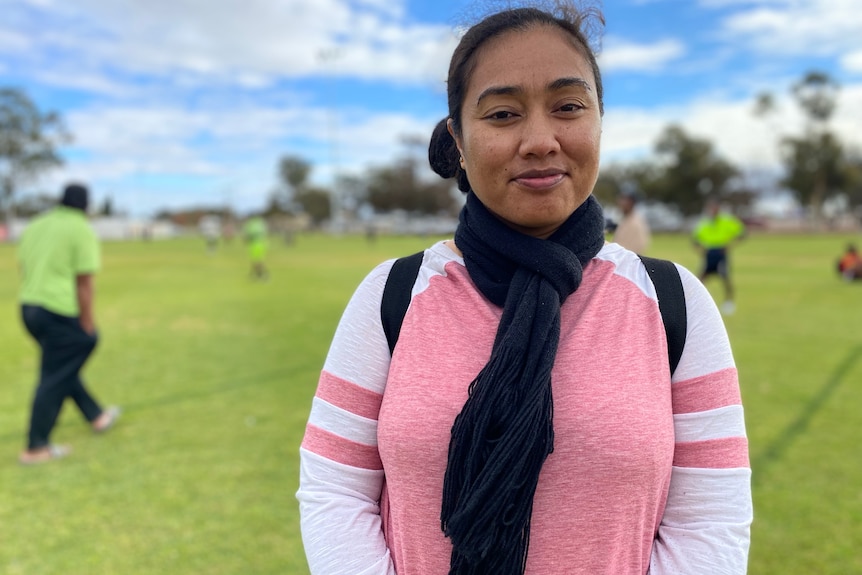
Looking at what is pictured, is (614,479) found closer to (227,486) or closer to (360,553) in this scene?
(360,553)

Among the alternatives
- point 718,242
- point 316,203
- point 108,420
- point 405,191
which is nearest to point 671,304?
point 108,420

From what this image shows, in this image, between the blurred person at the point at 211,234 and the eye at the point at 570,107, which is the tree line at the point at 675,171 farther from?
the eye at the point at 570,107

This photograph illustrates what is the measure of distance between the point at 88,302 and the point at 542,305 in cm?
482

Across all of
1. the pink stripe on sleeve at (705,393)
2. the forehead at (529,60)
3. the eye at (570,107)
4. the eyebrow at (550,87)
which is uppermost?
the forehead at (529,60)

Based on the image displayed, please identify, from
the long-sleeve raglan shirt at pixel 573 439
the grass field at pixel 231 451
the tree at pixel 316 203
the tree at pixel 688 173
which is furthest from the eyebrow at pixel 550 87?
the tree at pixel 316 203

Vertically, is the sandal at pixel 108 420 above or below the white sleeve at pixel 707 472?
below

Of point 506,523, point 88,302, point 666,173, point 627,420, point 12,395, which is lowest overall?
point 12,395

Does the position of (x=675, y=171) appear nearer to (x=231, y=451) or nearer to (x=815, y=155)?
(x=815, y=155)

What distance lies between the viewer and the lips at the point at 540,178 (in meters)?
1.30

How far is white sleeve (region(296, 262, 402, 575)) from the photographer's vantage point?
4.30 ft

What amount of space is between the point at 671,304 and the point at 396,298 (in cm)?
56

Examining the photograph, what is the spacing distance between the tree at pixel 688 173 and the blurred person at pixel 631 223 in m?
52.7

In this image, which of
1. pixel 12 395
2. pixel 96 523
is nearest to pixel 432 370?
pixel 96 523

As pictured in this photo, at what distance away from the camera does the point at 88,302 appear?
5.13m
